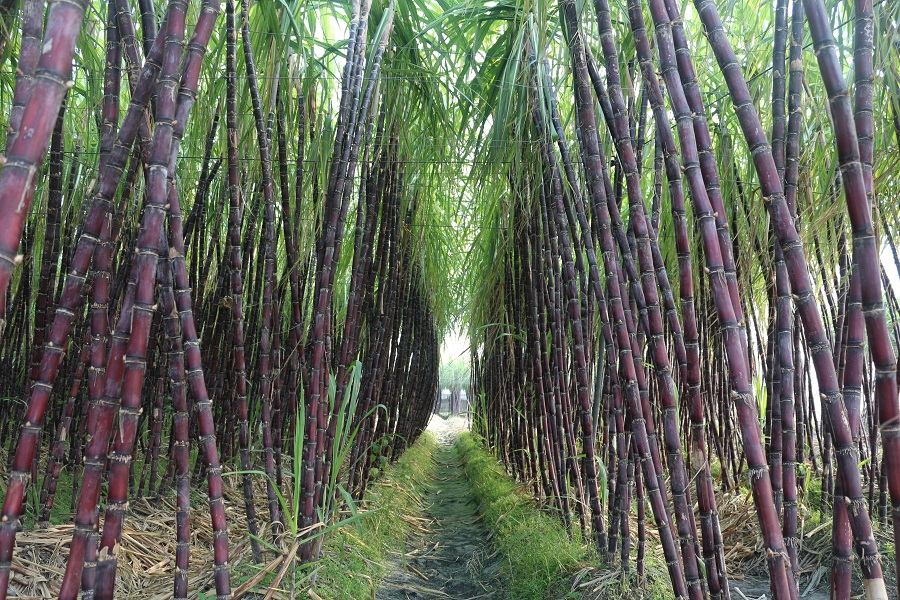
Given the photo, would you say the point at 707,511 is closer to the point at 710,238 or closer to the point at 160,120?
the point at 710,238

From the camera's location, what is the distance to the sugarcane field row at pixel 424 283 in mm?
905

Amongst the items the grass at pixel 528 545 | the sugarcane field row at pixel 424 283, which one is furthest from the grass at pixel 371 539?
the grass at pixel 528 545

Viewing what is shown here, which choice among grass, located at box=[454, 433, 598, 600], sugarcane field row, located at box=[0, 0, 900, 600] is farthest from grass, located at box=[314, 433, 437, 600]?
grass, located at box=[454, 433, 598, 600]

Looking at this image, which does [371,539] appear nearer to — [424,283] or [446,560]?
[446,560]

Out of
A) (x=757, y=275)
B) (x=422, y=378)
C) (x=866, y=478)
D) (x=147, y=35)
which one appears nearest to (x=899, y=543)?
(x=147, y=35)

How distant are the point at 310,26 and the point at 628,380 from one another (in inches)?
79.5

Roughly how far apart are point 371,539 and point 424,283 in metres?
2.00

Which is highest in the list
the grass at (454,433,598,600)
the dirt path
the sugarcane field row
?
the sugarcane field row

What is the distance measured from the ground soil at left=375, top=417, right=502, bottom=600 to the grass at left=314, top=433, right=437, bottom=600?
0.08m

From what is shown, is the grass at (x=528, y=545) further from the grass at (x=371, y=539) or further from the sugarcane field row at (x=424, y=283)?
the grass at (x=371, y=539)

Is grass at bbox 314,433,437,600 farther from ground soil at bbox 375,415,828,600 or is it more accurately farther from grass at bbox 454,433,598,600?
grass at bbox 454,433,598,600

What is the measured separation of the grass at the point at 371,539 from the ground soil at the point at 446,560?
0.08 metres

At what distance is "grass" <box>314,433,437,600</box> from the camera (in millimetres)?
1915

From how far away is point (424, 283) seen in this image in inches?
166
